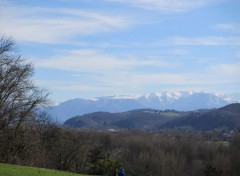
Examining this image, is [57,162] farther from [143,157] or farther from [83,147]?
[143,157]

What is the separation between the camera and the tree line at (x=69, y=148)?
162ft

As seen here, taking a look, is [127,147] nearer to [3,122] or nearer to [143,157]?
[143,157]

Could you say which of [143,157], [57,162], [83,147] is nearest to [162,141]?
[143,157]

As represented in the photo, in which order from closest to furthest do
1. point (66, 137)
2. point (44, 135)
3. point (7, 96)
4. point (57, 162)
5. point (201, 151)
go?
point (7, 96), point (44, 135), point (57, 162), point (66, 137), point (201, 151)

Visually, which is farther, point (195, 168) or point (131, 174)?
point (195, 168)

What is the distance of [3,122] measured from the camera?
49344 millimetres

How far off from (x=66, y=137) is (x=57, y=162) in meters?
7.59

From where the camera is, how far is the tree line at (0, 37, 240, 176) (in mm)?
49312

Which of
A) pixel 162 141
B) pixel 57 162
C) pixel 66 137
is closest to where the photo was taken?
pixel 57 162

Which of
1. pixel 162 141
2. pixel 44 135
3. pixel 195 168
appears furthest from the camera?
pixel 162 141

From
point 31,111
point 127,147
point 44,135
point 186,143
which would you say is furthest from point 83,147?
point 186,143

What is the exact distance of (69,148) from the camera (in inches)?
2997

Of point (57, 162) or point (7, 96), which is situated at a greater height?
point (7, 96)

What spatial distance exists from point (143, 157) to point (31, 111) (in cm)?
6189
